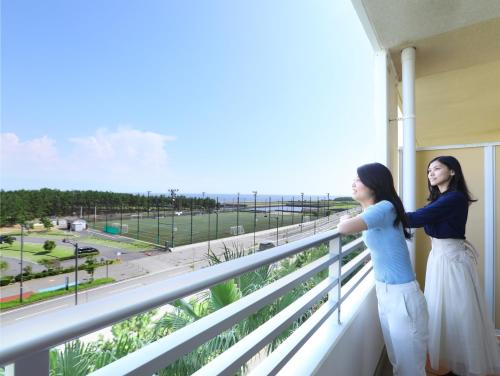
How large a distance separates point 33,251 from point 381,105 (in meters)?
4.02

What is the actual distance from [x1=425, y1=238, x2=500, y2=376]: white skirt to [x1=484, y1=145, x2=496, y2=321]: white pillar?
81 cm

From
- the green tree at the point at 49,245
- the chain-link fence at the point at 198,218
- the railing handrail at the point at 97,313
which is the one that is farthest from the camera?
the chain-link fence at the point at 198,218

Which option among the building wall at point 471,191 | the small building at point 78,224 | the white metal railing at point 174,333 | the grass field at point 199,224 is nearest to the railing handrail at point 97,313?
the white metal railing at point 174,333

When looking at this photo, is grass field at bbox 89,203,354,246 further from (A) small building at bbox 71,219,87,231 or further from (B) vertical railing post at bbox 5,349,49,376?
(B) vertical railing post at bbox 5,349,49,376

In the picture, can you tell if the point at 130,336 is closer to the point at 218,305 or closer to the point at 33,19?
the point at 218,305

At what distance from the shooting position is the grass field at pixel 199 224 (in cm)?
429

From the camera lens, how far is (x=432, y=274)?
6.84 feet

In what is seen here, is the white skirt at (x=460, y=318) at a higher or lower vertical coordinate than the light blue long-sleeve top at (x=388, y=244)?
lower

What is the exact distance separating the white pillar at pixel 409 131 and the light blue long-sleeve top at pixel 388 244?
61.2 inches

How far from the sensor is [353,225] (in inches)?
50.7

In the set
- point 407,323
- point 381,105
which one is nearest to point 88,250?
point 407,323

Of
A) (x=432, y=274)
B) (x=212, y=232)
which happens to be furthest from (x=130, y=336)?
(x=212, y=232)

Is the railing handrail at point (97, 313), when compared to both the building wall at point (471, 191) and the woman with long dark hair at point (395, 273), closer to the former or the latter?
the woman with long dark hair at point (395, 273)

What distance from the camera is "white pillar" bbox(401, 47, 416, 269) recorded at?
2715 millimetres
